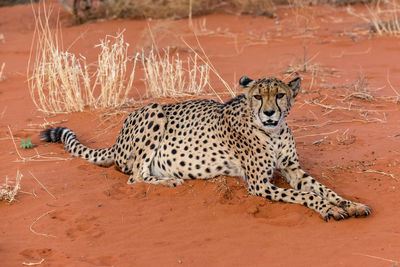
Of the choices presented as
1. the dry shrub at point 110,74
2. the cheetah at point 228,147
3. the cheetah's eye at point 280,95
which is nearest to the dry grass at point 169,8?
the dry shrub at point 110,74

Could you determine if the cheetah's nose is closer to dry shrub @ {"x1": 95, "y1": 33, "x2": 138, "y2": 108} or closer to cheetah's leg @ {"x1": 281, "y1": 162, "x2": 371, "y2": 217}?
cheetah's leg @ {"x1": 281, "y1": 162, "x2": 371, "y2": 217}

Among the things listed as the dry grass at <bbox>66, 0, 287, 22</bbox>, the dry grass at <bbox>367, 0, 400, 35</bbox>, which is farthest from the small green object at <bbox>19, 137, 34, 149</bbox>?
the dry grass at <bbox>66, 0, 287, 22</bbox>

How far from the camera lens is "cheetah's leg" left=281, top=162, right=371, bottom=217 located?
451cm

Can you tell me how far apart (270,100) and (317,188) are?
0.86 metres

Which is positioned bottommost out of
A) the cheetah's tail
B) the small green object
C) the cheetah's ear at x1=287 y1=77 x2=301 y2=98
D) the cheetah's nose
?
the small green object

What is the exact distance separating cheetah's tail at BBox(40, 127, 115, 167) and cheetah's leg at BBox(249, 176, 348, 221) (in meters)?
1.66

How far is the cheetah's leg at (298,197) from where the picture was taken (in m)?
4.48

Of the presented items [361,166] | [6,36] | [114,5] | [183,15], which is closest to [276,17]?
[183,15]

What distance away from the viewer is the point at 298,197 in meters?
4.77

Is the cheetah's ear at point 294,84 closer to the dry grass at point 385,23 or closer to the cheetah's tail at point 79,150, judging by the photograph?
the cheetah's tail at point 79,150

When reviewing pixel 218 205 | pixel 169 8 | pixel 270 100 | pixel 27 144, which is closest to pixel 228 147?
pixel 218 205

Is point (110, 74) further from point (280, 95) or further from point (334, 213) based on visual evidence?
point (334, 213)

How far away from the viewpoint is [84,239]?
172 inches

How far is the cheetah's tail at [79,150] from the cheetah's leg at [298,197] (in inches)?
65.4
